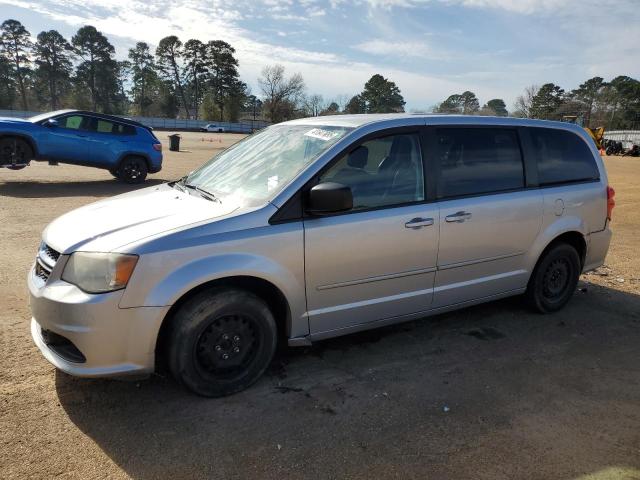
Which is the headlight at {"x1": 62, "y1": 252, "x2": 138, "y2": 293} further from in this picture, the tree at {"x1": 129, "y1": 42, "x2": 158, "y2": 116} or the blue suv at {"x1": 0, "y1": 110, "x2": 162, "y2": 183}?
the tree at {"x1": 129, "y1": 42, "x2": 158, "y2": 116}

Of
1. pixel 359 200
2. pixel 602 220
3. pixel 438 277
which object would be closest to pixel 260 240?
pixel 359 200

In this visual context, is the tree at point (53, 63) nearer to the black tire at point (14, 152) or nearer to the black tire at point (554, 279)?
the black tire at point (14, 152)

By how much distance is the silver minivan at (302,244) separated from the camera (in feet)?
9.55

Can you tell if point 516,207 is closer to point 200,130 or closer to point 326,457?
point 326,457

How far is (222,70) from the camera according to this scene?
9319 centimetres

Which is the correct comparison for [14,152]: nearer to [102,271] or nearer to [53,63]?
[102,271]

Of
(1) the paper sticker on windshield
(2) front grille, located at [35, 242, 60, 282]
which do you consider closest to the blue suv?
(2) front grille, located at [35, 242, 60, 282]

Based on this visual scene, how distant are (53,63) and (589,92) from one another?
95.0 meters

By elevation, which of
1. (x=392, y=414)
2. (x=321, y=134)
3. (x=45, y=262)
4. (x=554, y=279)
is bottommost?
(x=392, y=414)

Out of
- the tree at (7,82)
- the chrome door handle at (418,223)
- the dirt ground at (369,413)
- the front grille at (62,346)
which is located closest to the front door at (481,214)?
the chrome door handle at (418,223)

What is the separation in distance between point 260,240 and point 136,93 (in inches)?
4115

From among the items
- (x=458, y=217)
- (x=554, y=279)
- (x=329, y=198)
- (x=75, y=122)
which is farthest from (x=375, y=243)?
(x=75, y=122)

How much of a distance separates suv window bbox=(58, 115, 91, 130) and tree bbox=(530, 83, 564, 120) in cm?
7719

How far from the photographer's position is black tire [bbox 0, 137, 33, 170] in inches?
443
